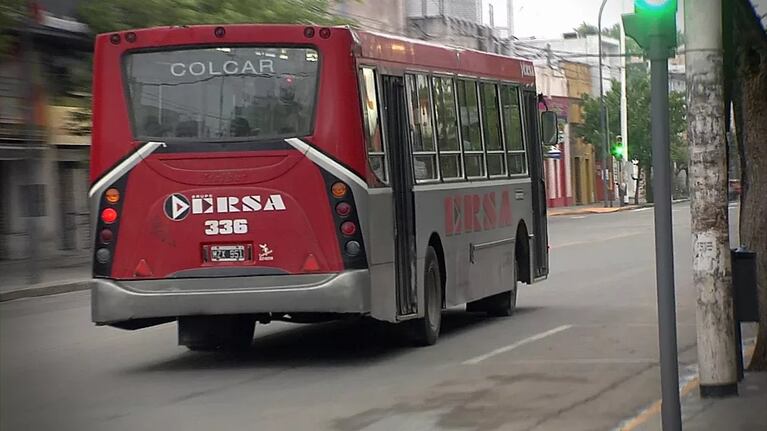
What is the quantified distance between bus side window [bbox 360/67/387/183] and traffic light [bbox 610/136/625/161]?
54.3 m

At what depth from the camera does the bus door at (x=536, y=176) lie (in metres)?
17.4

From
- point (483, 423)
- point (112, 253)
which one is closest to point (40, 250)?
point (112, 253)

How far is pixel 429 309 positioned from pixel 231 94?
3.05 m

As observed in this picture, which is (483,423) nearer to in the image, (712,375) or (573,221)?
(712,375)

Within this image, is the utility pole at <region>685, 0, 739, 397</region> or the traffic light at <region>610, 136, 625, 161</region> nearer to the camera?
the utility pole at <region>685, 0, 739, 397</region>

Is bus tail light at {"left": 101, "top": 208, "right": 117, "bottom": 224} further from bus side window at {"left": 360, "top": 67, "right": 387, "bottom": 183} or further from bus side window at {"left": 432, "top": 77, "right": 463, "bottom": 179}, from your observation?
bus side window at {"left": 432, "top": 77, "right": 463, "bottom": 179}

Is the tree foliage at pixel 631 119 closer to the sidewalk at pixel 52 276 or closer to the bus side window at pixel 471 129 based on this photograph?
the sidewalk at pixel 52 276

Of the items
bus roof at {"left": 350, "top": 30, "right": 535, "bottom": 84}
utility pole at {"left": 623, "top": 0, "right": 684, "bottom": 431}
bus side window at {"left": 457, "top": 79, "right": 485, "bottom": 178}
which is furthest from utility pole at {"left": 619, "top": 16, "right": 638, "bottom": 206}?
utility pole at {"left": 623, "top": 0, "right": 684, "bottom": 431}

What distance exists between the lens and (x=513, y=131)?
Answer: 55.0 ft

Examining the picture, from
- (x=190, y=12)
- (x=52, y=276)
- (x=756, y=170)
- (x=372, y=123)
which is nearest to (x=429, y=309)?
(x=372, y=123)

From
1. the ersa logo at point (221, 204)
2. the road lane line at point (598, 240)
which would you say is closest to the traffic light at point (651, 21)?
the ersa logo at point (221, 204)

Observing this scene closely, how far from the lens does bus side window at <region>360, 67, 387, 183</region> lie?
41.2 ft

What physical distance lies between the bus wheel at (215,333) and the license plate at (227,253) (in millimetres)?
1078

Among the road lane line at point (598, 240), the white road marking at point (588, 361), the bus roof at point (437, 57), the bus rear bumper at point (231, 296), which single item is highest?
the bus roof at point (437, 57)
